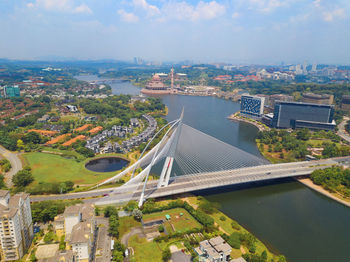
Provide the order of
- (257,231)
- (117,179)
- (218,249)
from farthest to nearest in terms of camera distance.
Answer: (117,179), (257,231), (218,249)

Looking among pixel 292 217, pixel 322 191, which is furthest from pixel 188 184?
pixel 322 191

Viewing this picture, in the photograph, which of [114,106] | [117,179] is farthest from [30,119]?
[117,179]

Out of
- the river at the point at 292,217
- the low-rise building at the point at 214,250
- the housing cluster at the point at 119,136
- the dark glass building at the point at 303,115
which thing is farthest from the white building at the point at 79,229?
the dark glass building at the point at 303,115

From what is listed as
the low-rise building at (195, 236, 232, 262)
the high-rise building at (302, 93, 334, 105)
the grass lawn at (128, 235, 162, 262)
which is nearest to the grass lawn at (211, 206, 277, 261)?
the low-rise building at (195, 236, 232, 262)

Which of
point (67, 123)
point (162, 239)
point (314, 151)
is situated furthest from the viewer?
point (67, 123)

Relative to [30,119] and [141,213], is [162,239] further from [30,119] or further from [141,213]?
[30,119]

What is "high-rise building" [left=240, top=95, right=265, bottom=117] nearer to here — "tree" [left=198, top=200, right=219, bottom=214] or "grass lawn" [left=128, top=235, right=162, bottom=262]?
"tree" [left=198, top=200, right=219, bottom=214]

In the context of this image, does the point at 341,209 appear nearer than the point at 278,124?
Yes
